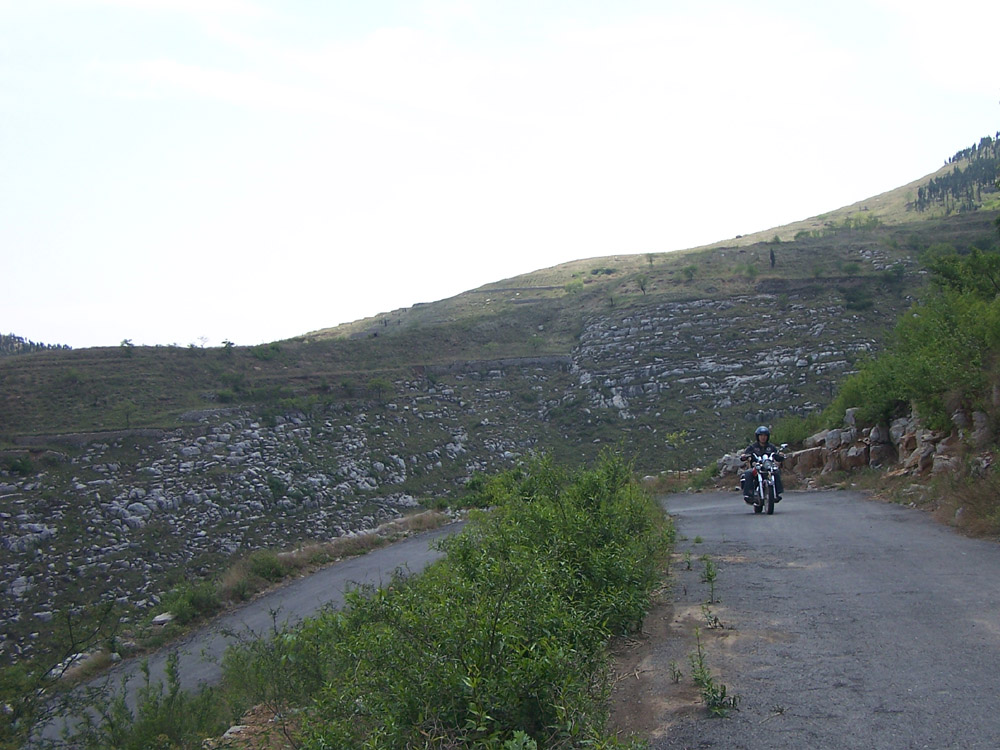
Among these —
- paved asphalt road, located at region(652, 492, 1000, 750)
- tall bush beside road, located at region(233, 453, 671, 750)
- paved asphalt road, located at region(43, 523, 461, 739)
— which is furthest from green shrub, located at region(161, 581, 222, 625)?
paved asphalt road, located at region(652, 492, 1000, 750)

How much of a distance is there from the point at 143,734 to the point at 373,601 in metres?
4.94

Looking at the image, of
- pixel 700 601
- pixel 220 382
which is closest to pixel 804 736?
pixel 700 601

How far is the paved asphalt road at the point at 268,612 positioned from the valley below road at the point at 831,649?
565 centimetres

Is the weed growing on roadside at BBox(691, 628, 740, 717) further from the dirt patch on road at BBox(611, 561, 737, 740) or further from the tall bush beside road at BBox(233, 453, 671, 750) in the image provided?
the tall bush beside road at BBox(233, 453, 671, 750)

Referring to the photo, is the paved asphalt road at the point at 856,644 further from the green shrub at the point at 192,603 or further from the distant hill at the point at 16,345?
the distant hill at the point at 16,345

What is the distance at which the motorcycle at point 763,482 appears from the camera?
1753cm

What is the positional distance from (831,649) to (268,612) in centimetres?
1603

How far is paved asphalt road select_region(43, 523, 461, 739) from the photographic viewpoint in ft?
50.0

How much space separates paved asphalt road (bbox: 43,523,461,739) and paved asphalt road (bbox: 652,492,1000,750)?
229 inches

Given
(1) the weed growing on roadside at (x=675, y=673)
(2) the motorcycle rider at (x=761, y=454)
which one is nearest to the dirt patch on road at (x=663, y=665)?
(1) the weed growing on roadside at (x=675, y=673)

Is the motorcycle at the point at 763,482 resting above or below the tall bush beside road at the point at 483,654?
below

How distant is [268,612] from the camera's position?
62.8 feet

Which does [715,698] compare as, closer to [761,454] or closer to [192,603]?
[761,454]

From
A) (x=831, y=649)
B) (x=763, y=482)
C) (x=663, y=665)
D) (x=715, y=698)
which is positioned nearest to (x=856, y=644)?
(x=831, y=649)
